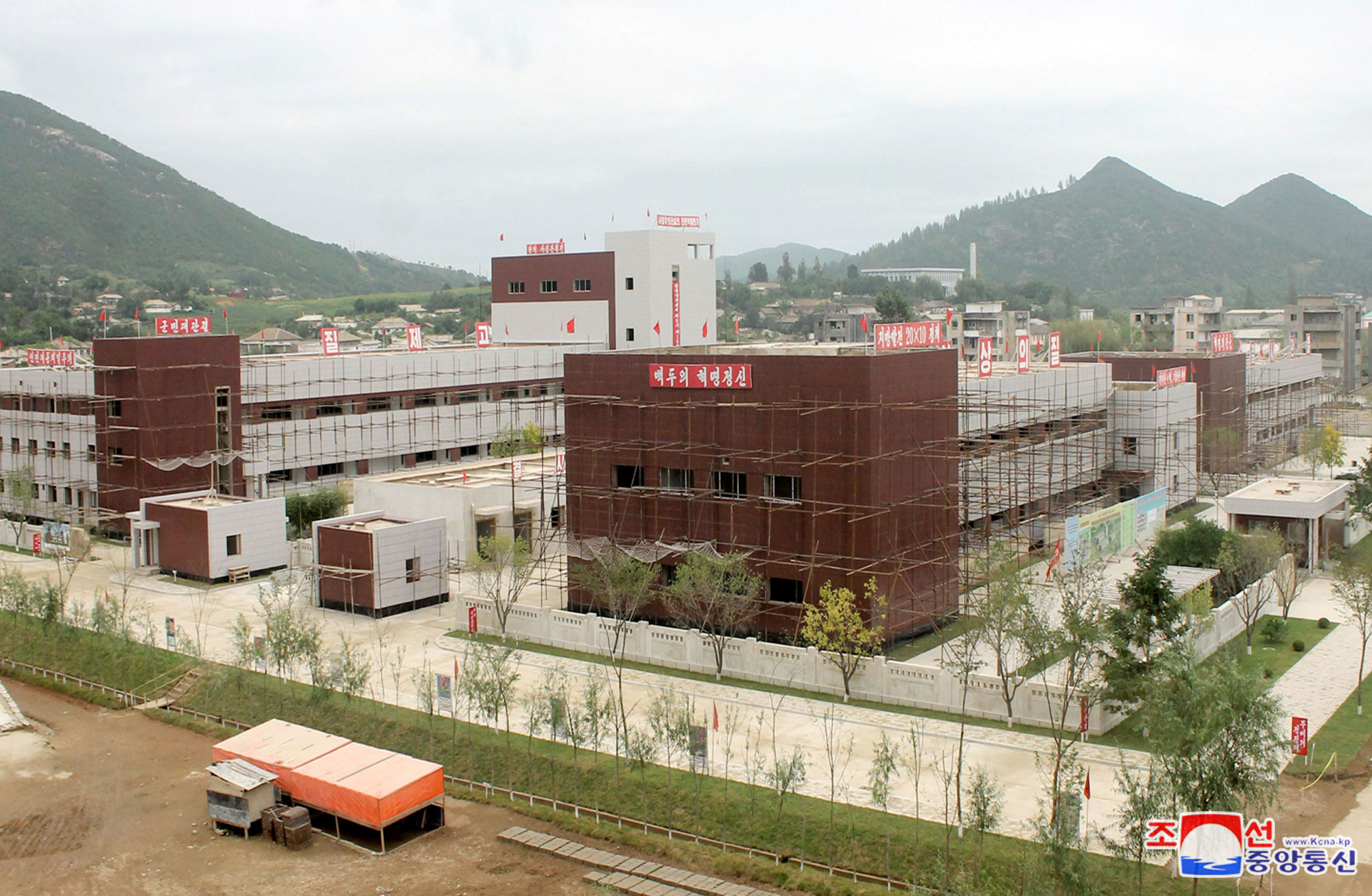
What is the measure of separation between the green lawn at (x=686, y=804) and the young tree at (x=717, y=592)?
19.6ft

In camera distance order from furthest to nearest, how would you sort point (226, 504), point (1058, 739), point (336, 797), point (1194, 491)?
point (1194, 491) → point (226, 504) → point (336, 797) → point (1058, 739)

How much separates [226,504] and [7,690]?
13.0m

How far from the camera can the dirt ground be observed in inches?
820

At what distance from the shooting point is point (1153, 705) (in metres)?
18.9

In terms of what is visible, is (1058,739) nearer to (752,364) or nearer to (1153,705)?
(1153,705)

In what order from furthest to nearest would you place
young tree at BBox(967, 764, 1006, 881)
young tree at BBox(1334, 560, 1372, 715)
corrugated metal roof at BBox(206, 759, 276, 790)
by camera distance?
young tree at BBox(1334, 560, 1372, 715), corrugated metal roof at BBox(206, 759, 276, 790), young tree at BBox(967, 764, 1006, 881)

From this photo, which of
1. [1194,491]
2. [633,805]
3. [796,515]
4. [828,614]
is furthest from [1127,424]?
[633,805]

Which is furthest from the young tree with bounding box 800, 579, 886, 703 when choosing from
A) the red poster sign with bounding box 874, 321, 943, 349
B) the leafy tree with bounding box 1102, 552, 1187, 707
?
the red poster sign with bounding box 874, 321, 943, 349

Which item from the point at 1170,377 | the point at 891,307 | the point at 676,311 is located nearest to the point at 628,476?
the point at 1170,377

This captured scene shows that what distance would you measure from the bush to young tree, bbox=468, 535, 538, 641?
842 inches

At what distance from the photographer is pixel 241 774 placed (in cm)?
2336

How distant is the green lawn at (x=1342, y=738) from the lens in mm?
24516

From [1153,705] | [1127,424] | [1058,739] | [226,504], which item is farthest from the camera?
[1127,424]

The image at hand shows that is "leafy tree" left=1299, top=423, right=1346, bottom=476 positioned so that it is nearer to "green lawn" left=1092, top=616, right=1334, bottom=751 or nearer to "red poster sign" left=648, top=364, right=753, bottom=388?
"green lawn" left=1092, top=616, right=1334, bottom=751
